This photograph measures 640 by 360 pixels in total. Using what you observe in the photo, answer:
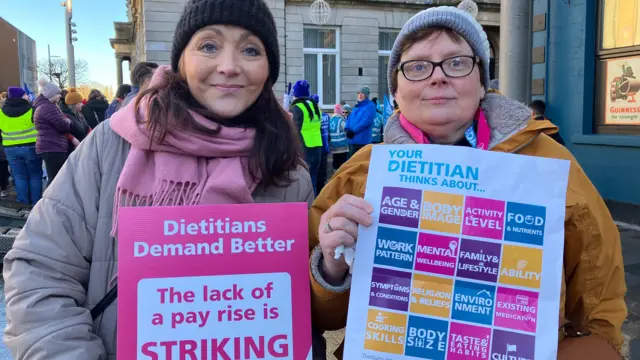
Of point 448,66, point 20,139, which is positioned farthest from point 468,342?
point 20,139

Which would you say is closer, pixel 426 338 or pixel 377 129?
pixel 426 338

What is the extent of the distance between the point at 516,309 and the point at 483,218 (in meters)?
0.26

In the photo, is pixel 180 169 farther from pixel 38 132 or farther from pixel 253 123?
pixel 38 132

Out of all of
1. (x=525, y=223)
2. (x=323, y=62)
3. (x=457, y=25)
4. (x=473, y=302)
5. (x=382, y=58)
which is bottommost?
(x=473, y=302)

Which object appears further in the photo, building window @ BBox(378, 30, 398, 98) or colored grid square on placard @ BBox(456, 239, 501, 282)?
building window @ BBox(378, 30, 398, 98)

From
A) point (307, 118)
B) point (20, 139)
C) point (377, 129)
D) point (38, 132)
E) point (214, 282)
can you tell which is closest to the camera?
point (214, 282)

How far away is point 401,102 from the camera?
1772 mm

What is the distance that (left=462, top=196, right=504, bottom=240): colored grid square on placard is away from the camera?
142 cm

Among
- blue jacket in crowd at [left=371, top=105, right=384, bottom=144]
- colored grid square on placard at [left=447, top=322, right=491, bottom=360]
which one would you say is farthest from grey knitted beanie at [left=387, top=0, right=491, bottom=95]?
blue jacket in crowd at [left=371, top=105, right=384, bottom=144]

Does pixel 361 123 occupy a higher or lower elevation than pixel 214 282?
higher

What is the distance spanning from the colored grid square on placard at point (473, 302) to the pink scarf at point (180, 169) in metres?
0.73

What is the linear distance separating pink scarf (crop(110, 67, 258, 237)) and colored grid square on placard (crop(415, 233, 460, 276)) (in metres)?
0.60

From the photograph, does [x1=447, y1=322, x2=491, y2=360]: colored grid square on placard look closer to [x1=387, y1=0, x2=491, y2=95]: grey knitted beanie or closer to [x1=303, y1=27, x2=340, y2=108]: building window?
[x1=387, y1=0, x2=491, y2=95]: grey knitted beanie

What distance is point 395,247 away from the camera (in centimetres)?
144
